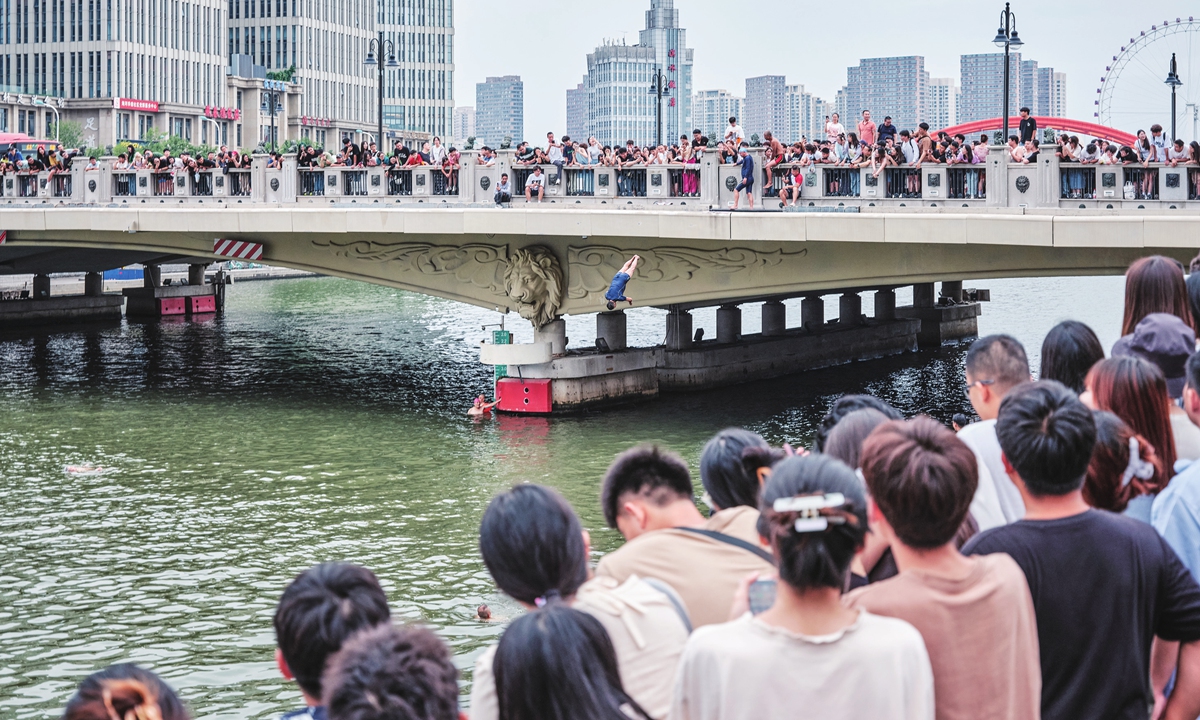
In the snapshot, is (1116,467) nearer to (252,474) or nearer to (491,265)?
(252,474)

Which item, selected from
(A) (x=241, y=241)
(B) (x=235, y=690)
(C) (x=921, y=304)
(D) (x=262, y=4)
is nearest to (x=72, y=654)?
(B) (x=235, y=690)

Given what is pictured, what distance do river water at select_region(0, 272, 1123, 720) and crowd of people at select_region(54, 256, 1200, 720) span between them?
24.4 ft

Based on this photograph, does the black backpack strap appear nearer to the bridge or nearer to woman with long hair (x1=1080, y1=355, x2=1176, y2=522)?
woman with long hair (x1=1080, y1=355, x2=1176, y2=522)

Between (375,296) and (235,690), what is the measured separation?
56.3m

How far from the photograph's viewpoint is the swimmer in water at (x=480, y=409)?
1098 inches

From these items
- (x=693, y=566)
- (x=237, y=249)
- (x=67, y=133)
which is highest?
(x=67, y=133)

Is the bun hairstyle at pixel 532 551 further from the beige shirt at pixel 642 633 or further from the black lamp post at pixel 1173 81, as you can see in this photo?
the black lamp post at pixel 1173 81

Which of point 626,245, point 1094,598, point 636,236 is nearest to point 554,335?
point 626,245

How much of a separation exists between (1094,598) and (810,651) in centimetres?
122

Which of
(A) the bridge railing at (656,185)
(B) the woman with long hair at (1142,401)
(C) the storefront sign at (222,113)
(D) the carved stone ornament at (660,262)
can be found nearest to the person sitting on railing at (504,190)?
(A) the bridge railing at (656,185)

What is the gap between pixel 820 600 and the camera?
4.00 m

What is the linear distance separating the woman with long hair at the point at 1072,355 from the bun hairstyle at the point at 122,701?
451cm

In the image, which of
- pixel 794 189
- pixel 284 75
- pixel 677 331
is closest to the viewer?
pixel 794 189

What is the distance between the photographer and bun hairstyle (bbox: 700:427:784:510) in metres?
5.37
